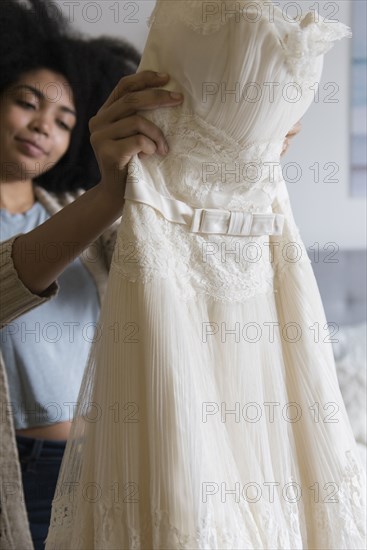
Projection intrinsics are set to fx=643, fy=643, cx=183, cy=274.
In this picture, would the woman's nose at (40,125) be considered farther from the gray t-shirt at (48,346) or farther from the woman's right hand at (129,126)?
the woman's right hand at (129,126)

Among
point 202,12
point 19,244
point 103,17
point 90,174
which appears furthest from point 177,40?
point 103,17

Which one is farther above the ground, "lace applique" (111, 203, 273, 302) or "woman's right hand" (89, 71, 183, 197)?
"woman's right hand" (89, 71, 183, 197)

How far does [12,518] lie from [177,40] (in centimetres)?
74

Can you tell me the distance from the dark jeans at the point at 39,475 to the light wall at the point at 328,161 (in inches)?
35.1

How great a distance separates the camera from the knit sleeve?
2.66 ft

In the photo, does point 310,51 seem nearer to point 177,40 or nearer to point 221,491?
point 177,40

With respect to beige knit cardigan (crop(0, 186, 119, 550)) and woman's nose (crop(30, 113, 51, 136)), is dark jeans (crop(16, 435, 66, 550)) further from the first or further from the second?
woman's nose (crop(30, 113, 51, 136))

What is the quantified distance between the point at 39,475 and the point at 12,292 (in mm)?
448

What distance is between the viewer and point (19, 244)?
0.81 metres

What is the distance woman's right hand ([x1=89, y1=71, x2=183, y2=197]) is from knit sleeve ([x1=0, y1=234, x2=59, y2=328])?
21 centimetres

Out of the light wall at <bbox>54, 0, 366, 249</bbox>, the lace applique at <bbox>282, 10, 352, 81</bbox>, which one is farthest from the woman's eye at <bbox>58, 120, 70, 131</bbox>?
the lace applique at <bbox>282, 10, 352, 81</bbox>

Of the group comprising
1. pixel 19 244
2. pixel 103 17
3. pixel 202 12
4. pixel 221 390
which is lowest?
pixel 221 390

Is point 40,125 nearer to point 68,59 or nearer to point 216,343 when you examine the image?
point 68,59

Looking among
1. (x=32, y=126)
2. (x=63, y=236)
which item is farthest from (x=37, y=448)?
(x=32, y=126)
